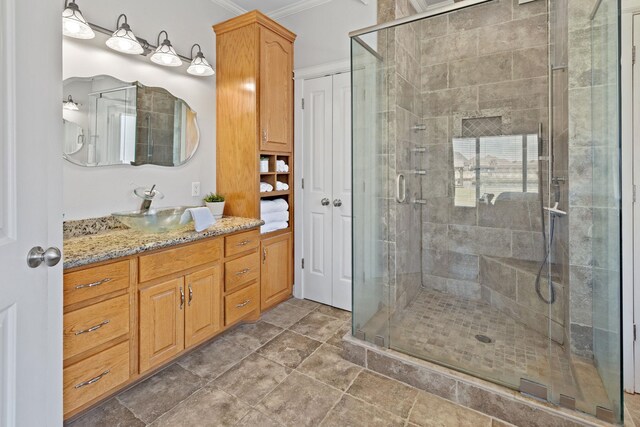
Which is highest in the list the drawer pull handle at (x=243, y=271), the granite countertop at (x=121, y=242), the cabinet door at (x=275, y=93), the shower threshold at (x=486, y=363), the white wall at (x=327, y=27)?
the white wall at (x=327, y=27)

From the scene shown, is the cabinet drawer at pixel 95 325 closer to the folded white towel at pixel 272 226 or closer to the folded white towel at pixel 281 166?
the folded white towel at pixel 272 226

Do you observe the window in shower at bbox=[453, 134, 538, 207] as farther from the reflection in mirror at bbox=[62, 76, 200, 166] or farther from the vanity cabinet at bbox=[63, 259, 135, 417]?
the vanity cabinet at bbox=[63, 259, 135, 417]

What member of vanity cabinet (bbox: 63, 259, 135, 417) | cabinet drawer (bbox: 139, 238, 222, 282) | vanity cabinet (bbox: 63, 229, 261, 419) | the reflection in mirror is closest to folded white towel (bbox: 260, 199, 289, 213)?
vanity cabinet (bbox: 63, 229, 261, 419)

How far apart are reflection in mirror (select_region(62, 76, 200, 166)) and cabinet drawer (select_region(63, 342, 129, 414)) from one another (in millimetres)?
1188

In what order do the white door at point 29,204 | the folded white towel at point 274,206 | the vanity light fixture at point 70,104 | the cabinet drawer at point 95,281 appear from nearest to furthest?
the white door at point 29,204
the cabinet drawer at point 95,281
the vanity light fixture at point 70,104
the folded white towel at point 274,206

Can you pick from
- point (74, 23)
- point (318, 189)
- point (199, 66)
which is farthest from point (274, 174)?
point (74, 23)

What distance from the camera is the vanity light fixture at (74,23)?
1785 millimetres

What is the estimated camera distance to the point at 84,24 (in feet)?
6.04

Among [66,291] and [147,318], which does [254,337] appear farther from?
[66,291]

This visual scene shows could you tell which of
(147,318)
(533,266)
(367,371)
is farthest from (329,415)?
(533,266)

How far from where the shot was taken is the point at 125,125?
7.31 feet

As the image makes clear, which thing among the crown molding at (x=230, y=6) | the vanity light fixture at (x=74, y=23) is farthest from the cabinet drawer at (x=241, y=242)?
the crown molding at (x=230, y=6)

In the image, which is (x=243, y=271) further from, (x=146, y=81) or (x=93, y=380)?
(x=146, y=81)

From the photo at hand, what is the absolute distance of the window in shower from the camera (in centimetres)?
248
